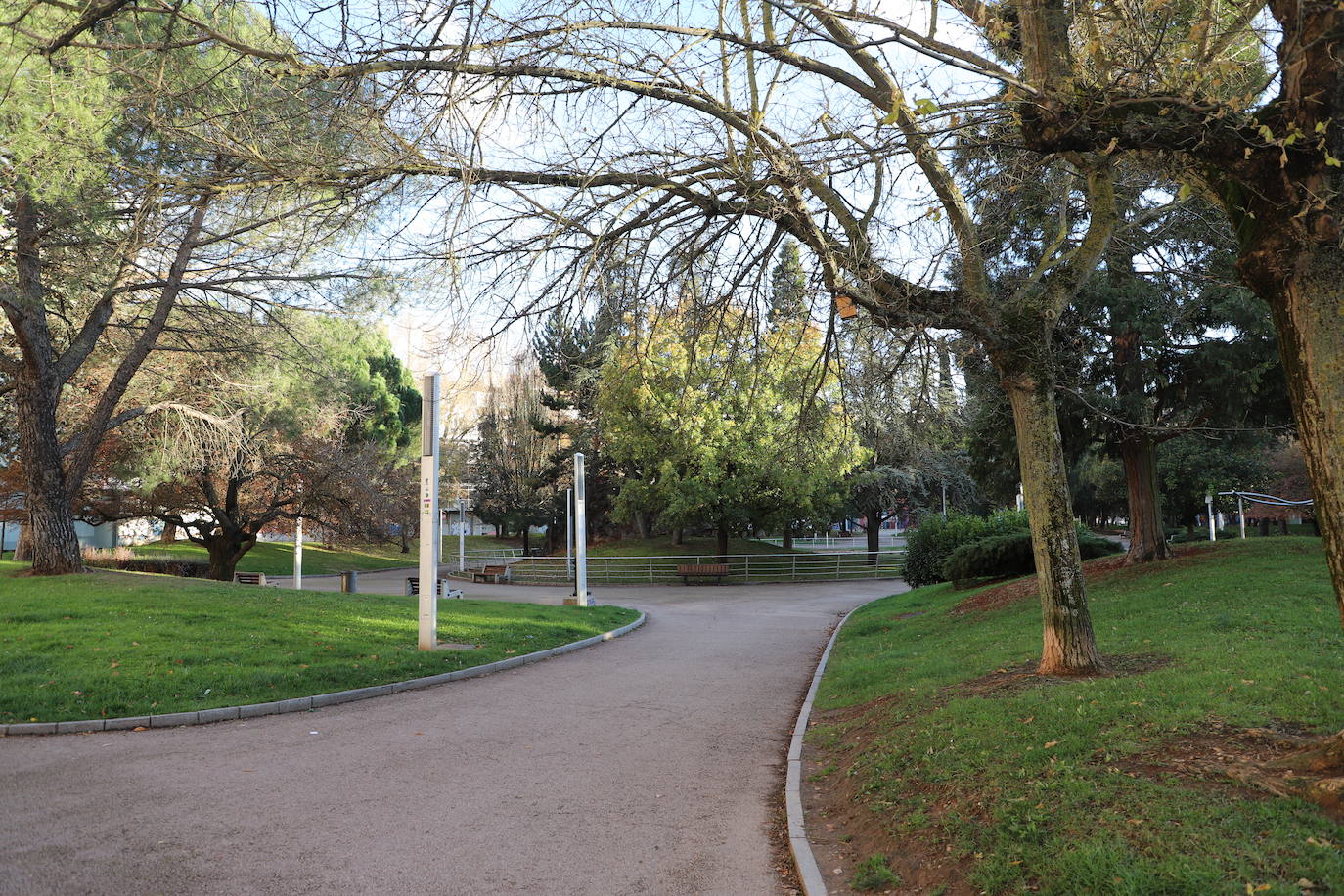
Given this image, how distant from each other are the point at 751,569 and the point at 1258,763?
105 ft

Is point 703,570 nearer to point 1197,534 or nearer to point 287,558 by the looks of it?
point 287,558

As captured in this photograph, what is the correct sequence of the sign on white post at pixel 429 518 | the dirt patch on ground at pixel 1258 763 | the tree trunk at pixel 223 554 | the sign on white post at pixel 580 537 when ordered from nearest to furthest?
the dirt patch on ground at pixel 1258 763 → the sign on white post at pixel 429 518 → the sign on white post at pixel 580 537 → the tree trunk at pixel 223 554

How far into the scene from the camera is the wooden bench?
35.2 meters

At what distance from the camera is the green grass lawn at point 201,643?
9258 millimetres

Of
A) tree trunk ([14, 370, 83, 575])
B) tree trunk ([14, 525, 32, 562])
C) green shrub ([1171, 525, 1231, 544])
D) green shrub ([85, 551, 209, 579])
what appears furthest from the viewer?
green shrub ([1171, 525, 1231, 544])

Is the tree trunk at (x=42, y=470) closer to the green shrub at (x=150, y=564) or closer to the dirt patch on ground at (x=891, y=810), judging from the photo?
the green shrub at (x=150, y=564)

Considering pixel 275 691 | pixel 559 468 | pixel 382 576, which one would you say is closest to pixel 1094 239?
pixel 275 691

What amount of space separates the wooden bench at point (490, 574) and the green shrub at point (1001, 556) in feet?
65.5

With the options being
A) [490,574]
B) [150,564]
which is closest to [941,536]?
[490,574]

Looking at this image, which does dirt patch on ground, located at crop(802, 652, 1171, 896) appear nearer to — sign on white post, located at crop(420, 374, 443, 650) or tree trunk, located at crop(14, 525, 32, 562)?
sign on white post, located at crop(420, 374, 443, 650)

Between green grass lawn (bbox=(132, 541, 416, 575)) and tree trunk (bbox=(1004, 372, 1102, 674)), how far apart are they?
111ft

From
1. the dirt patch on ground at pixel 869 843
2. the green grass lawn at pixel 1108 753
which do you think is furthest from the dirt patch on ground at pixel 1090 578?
the dirt patch on ground at pixel 869 843

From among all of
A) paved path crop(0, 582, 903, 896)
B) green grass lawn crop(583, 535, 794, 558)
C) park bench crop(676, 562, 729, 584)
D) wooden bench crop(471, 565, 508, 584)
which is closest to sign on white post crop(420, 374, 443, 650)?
paved path crop(0, 582, 903, 896)

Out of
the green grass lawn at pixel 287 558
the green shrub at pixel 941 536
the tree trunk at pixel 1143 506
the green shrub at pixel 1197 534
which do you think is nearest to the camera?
the tree trunk at pixel 1143 506
